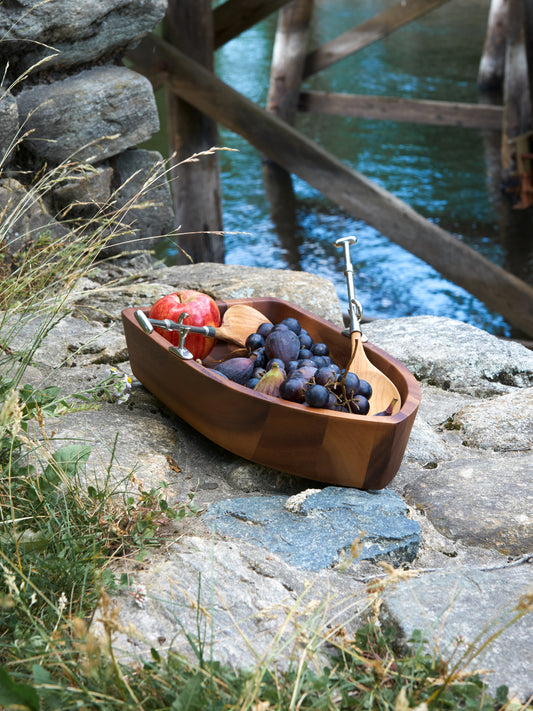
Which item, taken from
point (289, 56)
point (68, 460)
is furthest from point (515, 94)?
point (68, 460)

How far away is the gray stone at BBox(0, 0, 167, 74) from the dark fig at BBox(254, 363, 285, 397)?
4.29ft

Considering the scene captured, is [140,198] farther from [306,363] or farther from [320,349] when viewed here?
[306,363]

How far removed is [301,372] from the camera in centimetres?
169

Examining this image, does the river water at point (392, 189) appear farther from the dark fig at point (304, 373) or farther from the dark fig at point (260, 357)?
the dark fig at point (304, 373)

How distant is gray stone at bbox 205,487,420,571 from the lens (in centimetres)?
151

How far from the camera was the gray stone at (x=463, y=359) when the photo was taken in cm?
240

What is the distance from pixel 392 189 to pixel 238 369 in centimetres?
643

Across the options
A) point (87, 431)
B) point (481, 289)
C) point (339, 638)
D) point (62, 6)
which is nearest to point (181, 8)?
point (62, 6)

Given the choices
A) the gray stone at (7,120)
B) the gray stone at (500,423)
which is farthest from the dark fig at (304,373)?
the gray stone at (7,120)

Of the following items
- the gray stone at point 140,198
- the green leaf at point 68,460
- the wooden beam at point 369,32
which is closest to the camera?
the green leaf at point 68,460

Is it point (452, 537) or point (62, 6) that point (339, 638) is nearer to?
point (452, 537)

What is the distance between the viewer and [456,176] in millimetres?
8195

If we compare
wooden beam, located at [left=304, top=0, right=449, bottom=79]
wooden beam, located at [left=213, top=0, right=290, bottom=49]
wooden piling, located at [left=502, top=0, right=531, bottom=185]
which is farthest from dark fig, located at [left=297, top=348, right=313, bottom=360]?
wooden piling, located at [left=502, top=0, right=531, bottom=185]

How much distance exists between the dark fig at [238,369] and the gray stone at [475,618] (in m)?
0.62
